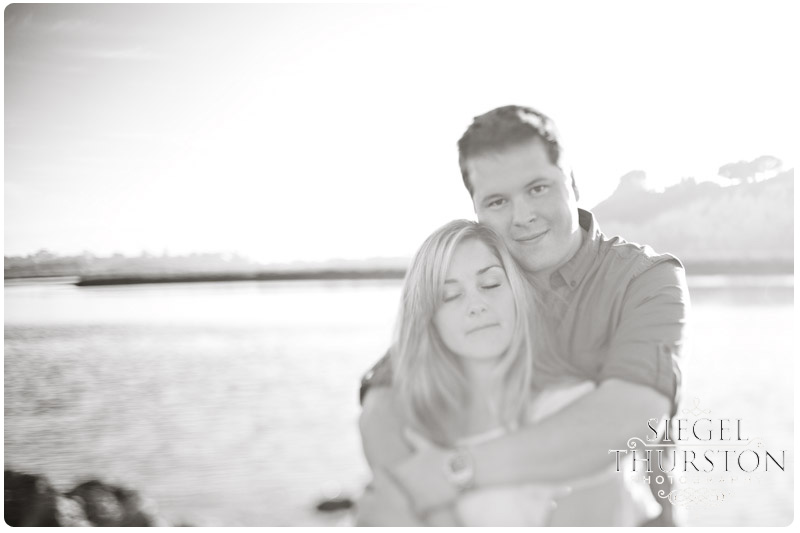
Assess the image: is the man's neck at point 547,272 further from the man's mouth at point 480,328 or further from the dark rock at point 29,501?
the dark rock at point 29,501

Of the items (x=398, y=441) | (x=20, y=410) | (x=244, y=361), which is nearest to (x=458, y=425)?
(x=398, y=441)

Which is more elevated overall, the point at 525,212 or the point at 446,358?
the point at 525,212

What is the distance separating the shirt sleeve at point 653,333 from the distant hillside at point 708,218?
0.81 ft

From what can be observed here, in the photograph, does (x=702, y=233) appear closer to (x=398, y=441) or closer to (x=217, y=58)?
(x=398, y=441)

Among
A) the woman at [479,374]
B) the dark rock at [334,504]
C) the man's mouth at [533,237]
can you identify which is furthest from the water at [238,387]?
the man's mouth at [533,237]

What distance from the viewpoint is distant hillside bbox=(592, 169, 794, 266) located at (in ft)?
7.93

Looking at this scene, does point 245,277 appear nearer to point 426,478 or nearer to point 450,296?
point 450,296

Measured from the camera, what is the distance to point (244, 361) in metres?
2.49

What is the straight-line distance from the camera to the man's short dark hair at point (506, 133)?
2234 millimetres

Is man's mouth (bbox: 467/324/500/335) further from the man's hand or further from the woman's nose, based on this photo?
the man's hand

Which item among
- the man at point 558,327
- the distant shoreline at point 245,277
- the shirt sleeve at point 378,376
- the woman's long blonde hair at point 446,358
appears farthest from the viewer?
the distant shoreline at point 245,277

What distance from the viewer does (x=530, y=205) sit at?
2.21m

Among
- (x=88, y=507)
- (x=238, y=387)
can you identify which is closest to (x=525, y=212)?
(x=238, y=387)

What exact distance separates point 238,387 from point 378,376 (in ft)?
1.70
